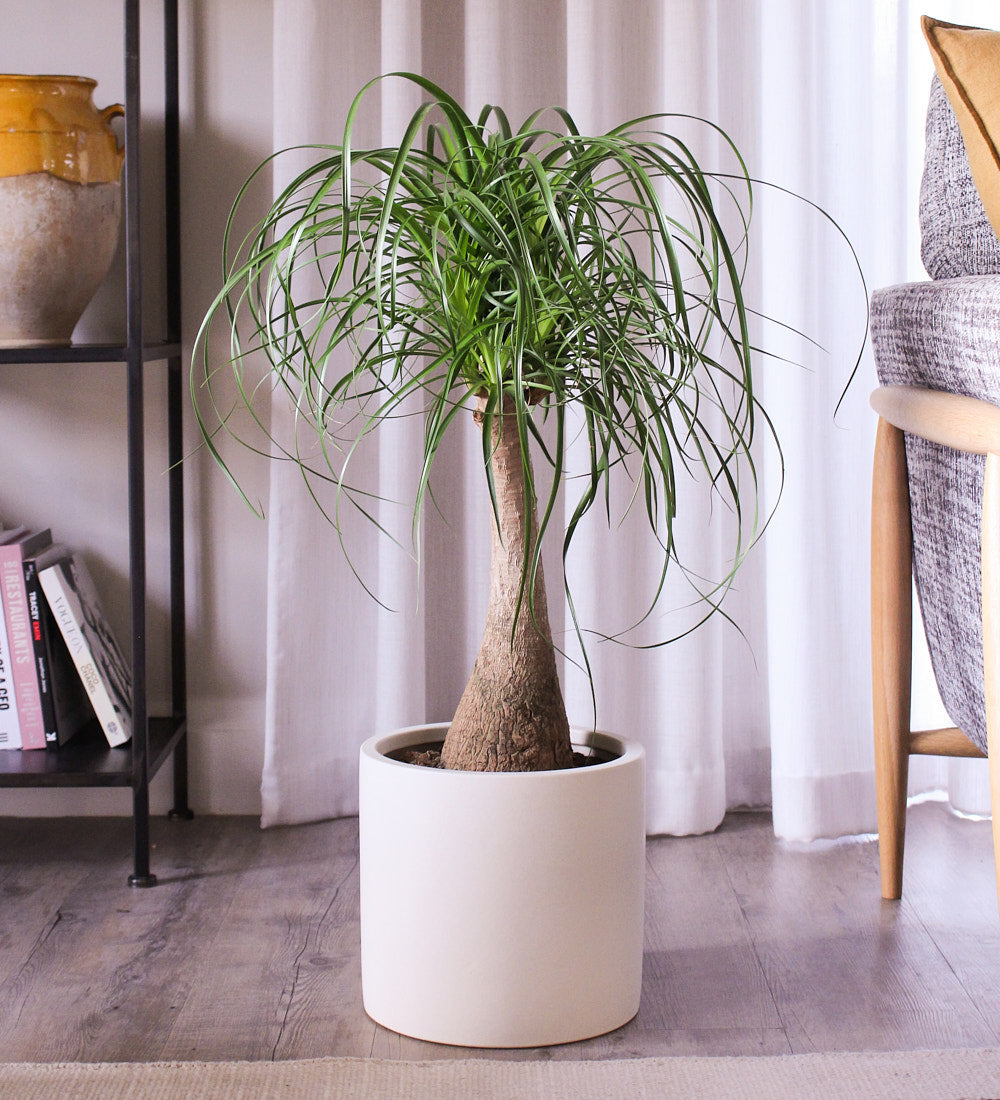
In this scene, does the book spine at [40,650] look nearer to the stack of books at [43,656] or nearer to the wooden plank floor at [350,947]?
the stack of books at [43,656]

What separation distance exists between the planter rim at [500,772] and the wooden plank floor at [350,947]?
0.24 meters

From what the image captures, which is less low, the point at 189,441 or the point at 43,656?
the point at 189,441

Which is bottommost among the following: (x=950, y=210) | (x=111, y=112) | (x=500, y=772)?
(x=500, y=772)

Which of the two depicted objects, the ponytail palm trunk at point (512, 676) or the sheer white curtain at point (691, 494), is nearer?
the ponytail palm trunk at point (512, 676)

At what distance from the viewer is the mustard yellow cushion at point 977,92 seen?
39.1 inches

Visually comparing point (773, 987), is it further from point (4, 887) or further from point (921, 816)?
point (4, 887)

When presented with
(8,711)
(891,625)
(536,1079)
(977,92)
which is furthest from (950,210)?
(8,711)

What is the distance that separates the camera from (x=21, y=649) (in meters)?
1.46

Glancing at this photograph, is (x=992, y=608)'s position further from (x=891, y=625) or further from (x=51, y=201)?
Answer: (x=51, y=201)

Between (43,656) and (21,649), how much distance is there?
3 centimetres

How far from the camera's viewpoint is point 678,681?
5.13 ft

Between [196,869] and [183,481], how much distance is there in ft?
1.71

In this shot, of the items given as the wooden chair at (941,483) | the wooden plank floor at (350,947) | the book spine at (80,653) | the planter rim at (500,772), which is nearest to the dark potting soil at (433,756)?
the planter rim at (500,772)

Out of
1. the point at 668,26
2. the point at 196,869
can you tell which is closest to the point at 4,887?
the point at 196,869
